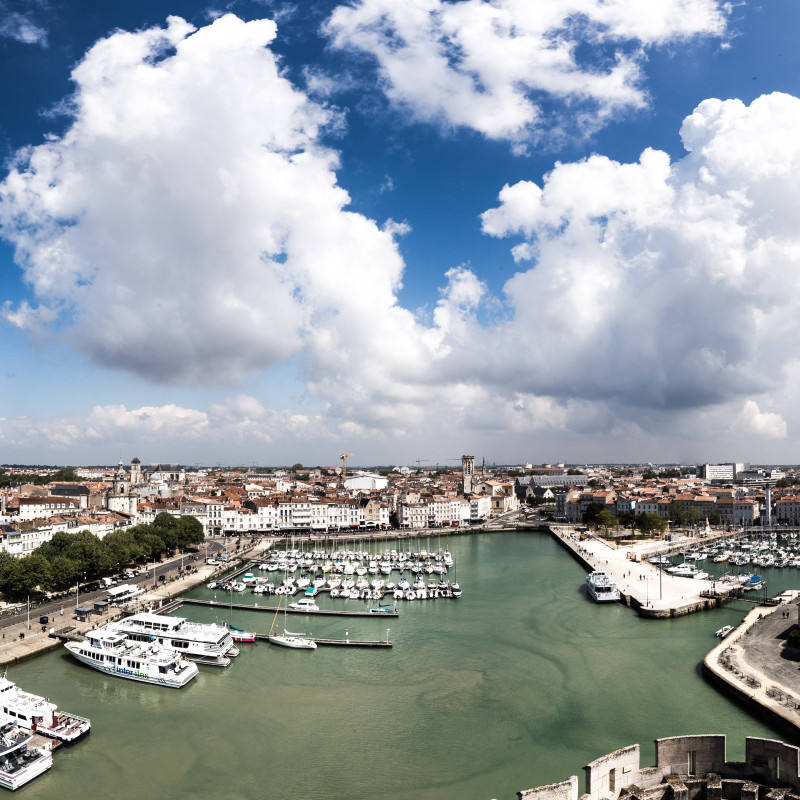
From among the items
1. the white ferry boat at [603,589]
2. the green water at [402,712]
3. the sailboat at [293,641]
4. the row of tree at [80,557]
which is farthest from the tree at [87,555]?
the white ferry boat at [603,589]

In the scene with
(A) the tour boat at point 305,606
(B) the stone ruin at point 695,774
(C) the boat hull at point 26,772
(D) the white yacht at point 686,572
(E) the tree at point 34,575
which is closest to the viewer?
(B) the stone ruin at point 695,774

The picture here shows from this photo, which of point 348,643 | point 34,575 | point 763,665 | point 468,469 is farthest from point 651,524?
point 34,575

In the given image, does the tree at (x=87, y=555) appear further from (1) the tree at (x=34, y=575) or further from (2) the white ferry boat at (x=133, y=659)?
(2) the white ferry boat at (x=133, y=659)

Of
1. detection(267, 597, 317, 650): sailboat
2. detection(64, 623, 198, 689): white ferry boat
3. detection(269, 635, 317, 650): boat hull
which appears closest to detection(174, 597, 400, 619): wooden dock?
detection(267, 597, 317, 650): sailboat

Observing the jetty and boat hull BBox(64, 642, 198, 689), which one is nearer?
boat hull BBox(64, 642, 198, 689)

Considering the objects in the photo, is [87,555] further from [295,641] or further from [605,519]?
[605,519]

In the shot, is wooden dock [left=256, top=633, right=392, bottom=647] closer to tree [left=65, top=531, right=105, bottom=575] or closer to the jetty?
the jetty

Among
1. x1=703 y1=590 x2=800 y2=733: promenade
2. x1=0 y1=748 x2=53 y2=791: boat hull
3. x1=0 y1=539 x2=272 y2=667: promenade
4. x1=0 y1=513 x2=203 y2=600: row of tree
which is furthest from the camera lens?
x1=0 y1=513 x2=203 y2=600: row of tree
